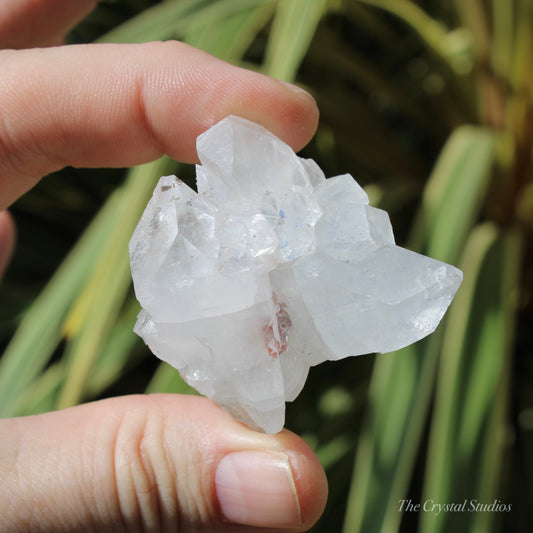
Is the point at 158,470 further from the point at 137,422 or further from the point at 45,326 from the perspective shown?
the point at 45,326

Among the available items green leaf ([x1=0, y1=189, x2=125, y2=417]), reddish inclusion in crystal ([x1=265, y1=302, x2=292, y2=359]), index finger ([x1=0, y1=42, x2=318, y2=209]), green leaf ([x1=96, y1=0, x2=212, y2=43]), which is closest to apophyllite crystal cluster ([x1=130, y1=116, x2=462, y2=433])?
reddish inclusion in crystal ([x1=265, y1=302, x2=292, y2=359])

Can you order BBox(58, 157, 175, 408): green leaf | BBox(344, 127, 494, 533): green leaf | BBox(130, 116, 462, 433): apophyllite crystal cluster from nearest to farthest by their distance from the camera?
BBox(130, 116, 462, 433): apophyllite crystal cluster → BBox(344, 127, 494, 533): green leaf → BBox(58, 157, 175, 408): green leaf

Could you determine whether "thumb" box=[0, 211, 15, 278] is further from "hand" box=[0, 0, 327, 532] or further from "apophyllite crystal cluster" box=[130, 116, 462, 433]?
"apophyllite crystal cluster" box=[130, 116, 462, 433]

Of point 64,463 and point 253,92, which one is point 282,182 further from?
point 64,463

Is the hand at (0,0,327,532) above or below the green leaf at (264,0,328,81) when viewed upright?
below

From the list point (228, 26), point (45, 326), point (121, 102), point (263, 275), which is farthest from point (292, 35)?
point (45, 326)

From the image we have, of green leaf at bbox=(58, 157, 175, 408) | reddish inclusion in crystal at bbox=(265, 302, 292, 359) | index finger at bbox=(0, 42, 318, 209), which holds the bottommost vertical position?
green leaf at bbox=(58, 157, 175, 408)

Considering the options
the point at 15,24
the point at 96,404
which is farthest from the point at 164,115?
the point at 15,24

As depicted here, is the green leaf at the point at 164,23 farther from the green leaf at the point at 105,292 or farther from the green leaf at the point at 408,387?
the green leaf at the point at 408,387
